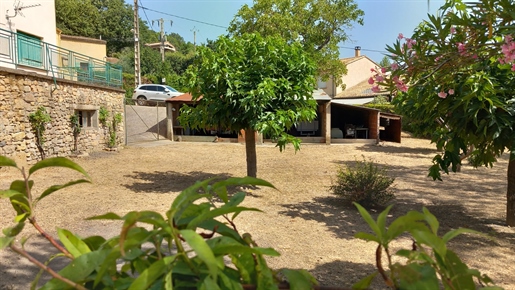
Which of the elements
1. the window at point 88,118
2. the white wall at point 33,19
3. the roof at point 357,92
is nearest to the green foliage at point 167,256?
the window at point 88,118

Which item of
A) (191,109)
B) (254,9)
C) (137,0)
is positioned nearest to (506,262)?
(191,109)

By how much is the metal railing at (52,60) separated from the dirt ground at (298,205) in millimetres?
3193

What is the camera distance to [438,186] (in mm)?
9625

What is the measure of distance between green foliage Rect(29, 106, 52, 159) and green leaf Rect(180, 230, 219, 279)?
12730mm

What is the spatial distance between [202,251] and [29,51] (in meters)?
14.6

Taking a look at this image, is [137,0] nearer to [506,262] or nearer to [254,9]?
[254,9]

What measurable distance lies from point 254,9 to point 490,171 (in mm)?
17966

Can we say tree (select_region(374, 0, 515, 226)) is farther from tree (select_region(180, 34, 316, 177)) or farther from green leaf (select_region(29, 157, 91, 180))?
green leaf (select_region(29, 157, 91, 180))

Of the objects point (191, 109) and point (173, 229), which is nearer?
point (173, 229)

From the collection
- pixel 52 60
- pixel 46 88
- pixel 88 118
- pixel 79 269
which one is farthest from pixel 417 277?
pixel 88 118

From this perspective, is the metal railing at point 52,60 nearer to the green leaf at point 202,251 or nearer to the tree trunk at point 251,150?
the tree trunk at point 251,150

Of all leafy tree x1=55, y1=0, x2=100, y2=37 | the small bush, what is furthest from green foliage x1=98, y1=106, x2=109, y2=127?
leafy tree x1=55, y1=0, x2=100, y2=37

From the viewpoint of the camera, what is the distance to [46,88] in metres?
12.2

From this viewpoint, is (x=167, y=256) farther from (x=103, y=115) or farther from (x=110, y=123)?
(x=110, y=123)
